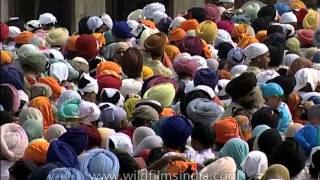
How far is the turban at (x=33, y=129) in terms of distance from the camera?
19.9 feet

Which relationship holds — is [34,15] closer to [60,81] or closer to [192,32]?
[192,32]

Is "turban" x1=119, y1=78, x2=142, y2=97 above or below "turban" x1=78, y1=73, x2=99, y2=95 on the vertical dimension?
below

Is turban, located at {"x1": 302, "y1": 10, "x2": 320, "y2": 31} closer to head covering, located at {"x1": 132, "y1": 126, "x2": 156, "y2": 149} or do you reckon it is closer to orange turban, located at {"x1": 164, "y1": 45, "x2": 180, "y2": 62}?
orange turban, located at {"x1": 164, "y1": 45, "x2": 180, "y2": 62}

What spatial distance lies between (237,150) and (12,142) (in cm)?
156

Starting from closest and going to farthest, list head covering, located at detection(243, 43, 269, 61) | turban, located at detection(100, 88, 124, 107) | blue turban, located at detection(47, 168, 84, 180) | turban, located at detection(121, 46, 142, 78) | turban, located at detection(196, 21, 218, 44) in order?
blue turban, located at detection(47, 168, 84, 180)
turban, located at detection(100, 88, 124, 107)
turban, located at detection(121, 46, 142, 78)
head covering, located at detection(243, 43, 269, 61)
turban, located at detection(196, 21, 218, 44)

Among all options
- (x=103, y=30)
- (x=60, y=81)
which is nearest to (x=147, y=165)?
(x=60, y=81)

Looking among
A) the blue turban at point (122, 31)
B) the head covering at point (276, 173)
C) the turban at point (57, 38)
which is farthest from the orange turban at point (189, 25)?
the head covering at point (276, 173)

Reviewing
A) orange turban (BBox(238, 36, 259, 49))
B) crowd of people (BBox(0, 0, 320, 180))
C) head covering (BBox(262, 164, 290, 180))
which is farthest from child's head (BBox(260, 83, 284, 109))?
orange turban (BBox(238, 36, 259, 49))

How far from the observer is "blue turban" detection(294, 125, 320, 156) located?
5969 mm

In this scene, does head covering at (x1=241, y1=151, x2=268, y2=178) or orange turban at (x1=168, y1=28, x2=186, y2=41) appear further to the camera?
orange turban at (x1=168, y1=28, x2=186, y2=41)

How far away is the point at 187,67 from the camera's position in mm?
8258

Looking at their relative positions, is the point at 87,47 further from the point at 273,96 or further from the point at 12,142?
the point at 12,142

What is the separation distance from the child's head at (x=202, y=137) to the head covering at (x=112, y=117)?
1.02 m

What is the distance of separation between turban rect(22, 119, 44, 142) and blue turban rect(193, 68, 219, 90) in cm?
198
